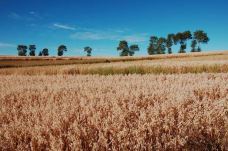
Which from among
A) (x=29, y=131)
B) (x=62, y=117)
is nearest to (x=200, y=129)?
(x=62, y=117)

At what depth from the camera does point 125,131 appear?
14.4 ft

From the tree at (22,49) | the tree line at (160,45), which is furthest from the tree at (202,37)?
the tree at (22,49)

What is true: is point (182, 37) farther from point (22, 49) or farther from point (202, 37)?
point (22, 49)

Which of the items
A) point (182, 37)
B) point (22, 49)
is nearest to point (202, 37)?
point (182, 37)

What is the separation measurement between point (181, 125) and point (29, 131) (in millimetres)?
2296

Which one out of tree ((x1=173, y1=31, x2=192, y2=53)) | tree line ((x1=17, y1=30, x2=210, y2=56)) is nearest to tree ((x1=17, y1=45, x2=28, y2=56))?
tree line ((x1=17, y1=30, x2=210, y2=56))

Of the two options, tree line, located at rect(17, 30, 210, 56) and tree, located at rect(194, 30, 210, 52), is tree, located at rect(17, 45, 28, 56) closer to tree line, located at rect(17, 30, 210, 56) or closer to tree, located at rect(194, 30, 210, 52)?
tree line, located at rect(17, 30, 210, 56)

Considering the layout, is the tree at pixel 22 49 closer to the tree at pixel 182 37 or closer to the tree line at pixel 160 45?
the tree line at pixel 160 45

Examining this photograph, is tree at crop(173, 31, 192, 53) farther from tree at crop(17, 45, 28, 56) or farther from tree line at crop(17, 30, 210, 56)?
tree at crop(17, 45, 28, 56)

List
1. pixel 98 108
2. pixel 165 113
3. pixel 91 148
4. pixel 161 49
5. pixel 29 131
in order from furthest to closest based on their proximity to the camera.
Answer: pixel 161 49 < pixel 98 108 < pixel 165 113 < pixel 29 131 < pixel 91 148

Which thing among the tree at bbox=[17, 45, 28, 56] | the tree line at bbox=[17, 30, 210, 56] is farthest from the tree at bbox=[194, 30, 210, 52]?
the tree at bbox=[17, 45, 28, 56]

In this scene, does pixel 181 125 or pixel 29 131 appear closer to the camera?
pixel 29 131

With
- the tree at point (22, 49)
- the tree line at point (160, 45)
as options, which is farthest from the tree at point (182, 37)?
the tree at point (22, 49)

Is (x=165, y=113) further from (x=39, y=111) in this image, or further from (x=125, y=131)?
(x=39, y=111)
